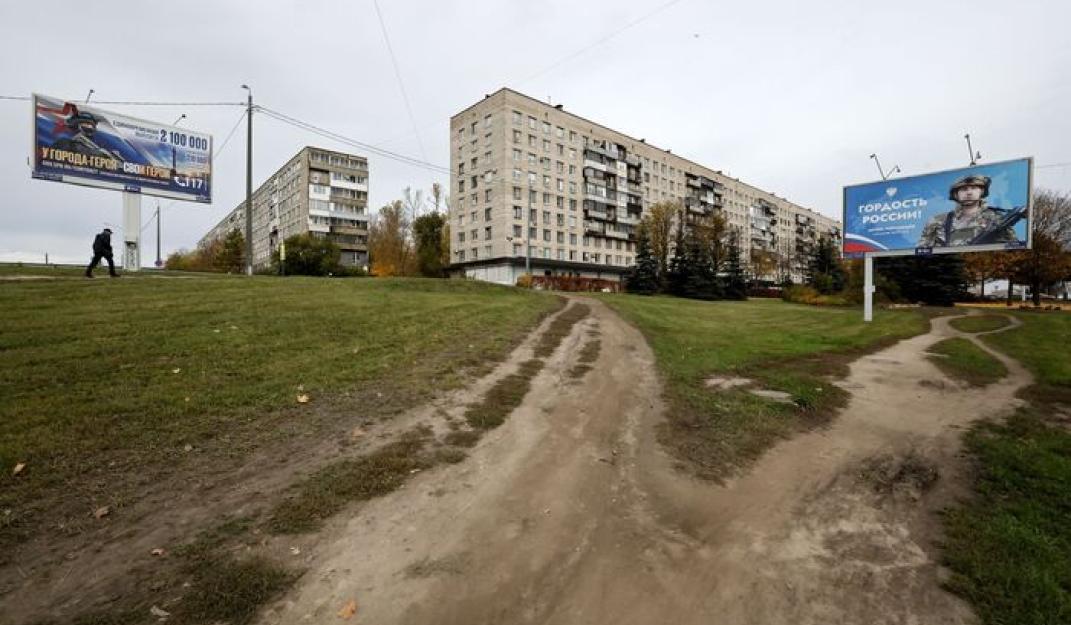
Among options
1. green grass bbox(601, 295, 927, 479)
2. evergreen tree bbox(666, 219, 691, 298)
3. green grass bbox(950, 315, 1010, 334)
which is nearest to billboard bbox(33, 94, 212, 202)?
green grass bbox(601, 295, 927, 479)

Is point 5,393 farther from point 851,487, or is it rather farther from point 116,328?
point 851,487

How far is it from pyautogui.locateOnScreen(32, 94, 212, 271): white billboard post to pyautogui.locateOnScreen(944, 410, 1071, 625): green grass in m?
32.3

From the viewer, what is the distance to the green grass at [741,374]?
21.9ft

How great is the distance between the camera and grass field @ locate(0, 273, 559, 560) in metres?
4.84

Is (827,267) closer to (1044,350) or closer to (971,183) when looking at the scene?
(971,183)

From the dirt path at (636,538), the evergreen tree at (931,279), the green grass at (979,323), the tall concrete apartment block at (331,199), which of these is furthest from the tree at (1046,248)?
the tall concrete apartment block at (331,199)

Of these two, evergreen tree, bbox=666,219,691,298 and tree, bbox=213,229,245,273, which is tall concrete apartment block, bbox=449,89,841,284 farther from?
tree, bbox=213,229,245,273

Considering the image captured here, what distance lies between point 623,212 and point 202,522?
232ft

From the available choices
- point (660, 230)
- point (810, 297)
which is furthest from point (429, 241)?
point (810, 297)

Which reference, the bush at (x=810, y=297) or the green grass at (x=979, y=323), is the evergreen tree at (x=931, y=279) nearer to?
the bush at (x=810, y=297)

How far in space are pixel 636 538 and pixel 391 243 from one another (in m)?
66.6

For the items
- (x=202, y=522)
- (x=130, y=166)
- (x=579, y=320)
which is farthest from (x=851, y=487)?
(x=130, y=166)

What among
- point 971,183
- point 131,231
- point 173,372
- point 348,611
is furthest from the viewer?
point 131,231

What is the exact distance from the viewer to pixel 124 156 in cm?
2398
